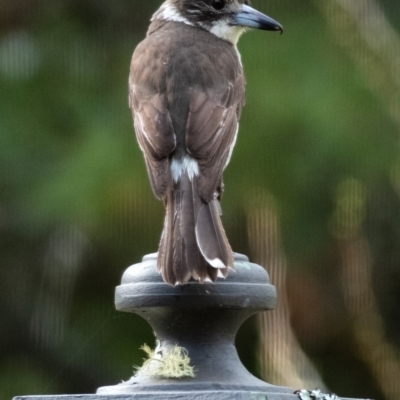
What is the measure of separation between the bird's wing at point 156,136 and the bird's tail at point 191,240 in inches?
2.4

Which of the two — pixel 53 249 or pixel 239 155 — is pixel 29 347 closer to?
pixel 53 249

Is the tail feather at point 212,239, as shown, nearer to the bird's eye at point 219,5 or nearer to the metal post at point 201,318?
the metal post at point 201,318

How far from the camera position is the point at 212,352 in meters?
3.09

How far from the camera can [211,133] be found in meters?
4.22

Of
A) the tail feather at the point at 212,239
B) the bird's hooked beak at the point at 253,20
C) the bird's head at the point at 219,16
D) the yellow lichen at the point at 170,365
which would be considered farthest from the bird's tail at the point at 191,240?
the bird's head at the point at 219,16

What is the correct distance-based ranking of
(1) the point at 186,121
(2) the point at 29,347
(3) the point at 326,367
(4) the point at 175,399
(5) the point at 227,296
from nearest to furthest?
(4) the point at 175,399, (5) the point at 227,296, (1) the point at 186,121, (3) the point at 326,367, (2) the point at 29,347

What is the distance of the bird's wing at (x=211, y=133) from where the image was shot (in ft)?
13.3

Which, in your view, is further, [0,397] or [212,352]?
[0,397]

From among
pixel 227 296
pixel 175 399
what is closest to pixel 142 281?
pixel 227 296

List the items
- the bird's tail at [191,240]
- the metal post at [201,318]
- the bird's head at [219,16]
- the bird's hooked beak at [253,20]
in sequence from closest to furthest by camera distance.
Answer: the metal post at [201,318], the bird's tail at [191,240], the bird's hooked beak at [253,20], the bird's head at [219,16]

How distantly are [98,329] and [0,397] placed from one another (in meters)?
0.74

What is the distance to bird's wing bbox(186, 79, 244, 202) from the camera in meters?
4.07

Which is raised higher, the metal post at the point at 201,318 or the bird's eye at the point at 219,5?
the bird's eye at the point at 219,5

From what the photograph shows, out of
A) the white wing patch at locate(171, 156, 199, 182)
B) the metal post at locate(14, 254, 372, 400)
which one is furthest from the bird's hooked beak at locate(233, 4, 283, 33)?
the metal post at locate(14, 254, 372, 400)
